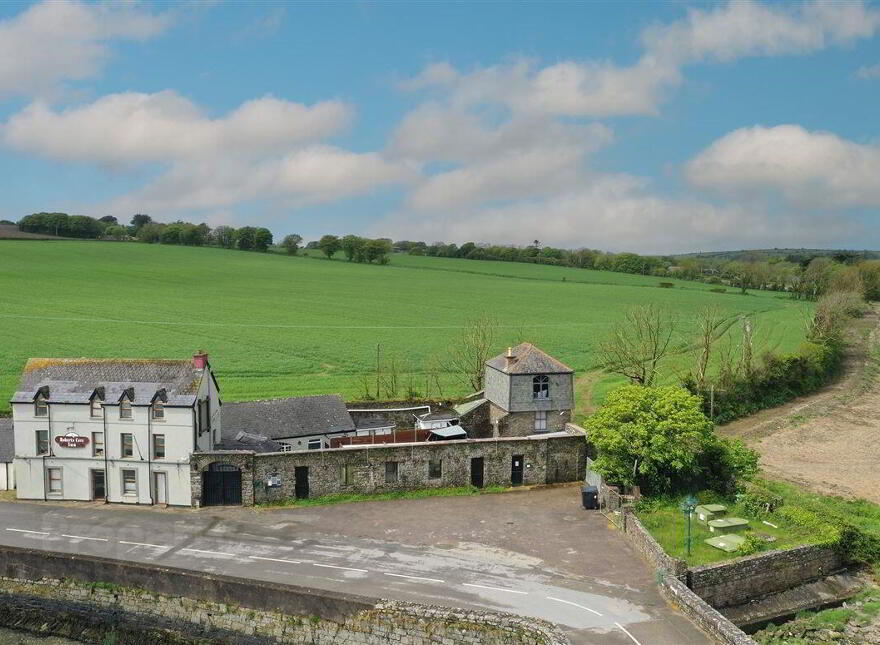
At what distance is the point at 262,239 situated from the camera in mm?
180875

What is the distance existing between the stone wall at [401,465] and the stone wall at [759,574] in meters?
12.4

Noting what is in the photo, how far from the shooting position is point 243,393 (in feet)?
185

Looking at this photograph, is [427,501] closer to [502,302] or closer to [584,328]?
[584,328]

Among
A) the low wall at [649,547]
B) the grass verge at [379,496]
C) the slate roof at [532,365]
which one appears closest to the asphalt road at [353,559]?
the grass verge at [379,496]

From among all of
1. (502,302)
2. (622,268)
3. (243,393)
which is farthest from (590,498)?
(622,268)

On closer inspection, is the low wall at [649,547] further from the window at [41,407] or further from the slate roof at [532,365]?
the window at [41,407]

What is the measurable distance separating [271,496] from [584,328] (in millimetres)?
60038

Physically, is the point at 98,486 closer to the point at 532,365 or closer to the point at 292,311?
the point at 532,365

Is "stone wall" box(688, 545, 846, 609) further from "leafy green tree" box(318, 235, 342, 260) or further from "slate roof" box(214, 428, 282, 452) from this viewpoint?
"leafy green tree" box(318, 235, 342, 260)

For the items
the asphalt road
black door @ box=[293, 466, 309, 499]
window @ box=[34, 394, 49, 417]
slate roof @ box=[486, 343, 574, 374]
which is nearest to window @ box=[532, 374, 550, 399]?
slate roof @ box=[486, 343, 574, 374]

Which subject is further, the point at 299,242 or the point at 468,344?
the point at 299,242

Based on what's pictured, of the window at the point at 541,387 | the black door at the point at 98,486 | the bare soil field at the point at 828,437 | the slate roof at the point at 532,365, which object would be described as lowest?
the bare soil field at the point at 828,437

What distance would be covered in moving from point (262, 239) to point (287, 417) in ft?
475

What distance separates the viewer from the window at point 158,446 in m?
36.1
